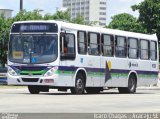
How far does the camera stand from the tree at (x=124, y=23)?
67762 millimetres

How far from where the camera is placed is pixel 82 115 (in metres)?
15.7

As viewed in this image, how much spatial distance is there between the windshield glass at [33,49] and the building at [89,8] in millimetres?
144586

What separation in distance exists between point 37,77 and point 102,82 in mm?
4283

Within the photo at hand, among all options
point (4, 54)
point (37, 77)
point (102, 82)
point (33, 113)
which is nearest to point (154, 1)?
point (4, 54)

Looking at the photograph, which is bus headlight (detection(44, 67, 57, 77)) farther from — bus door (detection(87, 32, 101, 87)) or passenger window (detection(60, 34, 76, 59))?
bus door (detection(87, 32, 101, 87))

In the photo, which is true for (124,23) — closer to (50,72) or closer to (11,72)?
(11,72)

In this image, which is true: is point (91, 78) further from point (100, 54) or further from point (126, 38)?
point (126, 38)

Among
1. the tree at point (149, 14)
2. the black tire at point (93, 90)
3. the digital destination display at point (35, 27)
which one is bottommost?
the black tire at point (93, 90)

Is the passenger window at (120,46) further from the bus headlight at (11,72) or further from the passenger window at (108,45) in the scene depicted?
the bus headlight at (11,72)

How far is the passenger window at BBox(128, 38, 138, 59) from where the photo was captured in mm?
32594

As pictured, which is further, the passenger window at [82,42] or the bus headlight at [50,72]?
the passenger window at [82,42]

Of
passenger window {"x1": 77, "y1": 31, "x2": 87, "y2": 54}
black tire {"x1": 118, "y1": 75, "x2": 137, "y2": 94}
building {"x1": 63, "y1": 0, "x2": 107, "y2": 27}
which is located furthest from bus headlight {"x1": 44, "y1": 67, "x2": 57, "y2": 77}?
building {"x1": 63, "y1": 0, "x2": 107, "y2": 27}

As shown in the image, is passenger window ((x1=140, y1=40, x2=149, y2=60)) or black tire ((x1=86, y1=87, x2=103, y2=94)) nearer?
black tire ((x1=86, y1=87, x2=103, y2=94))

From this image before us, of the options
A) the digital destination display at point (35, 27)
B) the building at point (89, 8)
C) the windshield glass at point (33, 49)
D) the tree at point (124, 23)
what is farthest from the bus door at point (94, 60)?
the building at point (89, 8)
